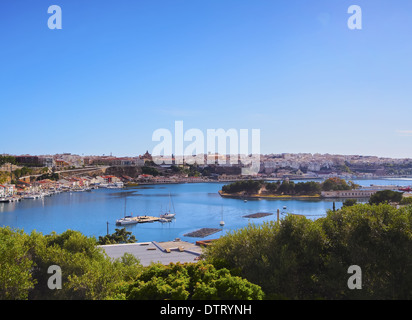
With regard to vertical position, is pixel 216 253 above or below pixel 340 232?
below

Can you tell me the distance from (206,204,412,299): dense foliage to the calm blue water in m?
8.07

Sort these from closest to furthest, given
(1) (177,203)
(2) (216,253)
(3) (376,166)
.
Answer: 1. (2) (216,253)
2. (1) (177,203)
3. (3) (376,166)

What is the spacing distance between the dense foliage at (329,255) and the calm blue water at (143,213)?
A: 8.07 meters

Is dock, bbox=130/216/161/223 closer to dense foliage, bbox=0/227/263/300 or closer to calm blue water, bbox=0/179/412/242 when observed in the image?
calm blue water, bbox=0/179/412/242

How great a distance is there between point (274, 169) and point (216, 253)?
151 ft

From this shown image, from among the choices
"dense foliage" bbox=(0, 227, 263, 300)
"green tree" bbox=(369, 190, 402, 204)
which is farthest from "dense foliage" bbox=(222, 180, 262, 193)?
"dense foliage" bbox=(0, 227, 263, 300)

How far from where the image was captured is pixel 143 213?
1897 cm

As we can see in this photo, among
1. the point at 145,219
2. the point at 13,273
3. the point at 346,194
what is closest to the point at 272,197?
the point at 346,194

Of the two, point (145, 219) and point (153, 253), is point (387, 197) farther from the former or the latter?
point (153, 253)

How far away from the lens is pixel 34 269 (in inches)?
141

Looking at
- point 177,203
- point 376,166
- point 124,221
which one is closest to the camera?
point 124,221

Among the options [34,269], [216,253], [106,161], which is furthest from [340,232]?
[106,161]

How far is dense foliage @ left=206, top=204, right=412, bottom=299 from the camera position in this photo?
10.1ft
